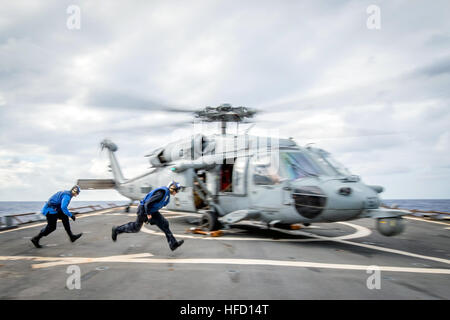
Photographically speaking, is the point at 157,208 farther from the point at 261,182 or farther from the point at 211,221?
the point at 211,221

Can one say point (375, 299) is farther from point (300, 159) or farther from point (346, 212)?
point (300, 159)

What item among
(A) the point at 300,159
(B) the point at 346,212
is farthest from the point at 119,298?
(A) the point at 300,159

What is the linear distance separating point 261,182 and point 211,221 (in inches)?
94.2

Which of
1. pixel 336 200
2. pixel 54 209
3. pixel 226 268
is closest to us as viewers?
pixel 226 268

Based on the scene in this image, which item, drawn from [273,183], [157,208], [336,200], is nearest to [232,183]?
[273,183]

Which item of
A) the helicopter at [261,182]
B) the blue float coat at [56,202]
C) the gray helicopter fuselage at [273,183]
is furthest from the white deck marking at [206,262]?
the gray helicopter fuselage at [273,183]

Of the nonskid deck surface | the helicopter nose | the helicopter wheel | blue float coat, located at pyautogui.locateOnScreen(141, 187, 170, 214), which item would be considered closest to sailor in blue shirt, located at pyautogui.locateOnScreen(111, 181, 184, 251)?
blue float coat, located at pyautogui.locateOnScreen(141, 187, 170, 214)

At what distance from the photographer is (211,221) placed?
10070mm

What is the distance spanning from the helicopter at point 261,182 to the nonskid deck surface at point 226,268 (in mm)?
852

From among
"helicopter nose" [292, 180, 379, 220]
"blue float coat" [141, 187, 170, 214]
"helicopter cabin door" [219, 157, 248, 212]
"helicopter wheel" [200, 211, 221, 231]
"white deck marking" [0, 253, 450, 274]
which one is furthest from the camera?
"helicopter wheel" [200, 211, 221, 231]

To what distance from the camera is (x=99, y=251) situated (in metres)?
6.86

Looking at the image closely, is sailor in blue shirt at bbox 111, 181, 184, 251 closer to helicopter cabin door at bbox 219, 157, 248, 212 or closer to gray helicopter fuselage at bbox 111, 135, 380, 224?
gray helicopter fuselage at bbox 111, 135, 380, 224

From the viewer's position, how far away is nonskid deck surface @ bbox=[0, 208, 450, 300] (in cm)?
409
